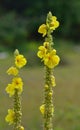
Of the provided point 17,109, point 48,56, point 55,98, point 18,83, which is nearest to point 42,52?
point 48,56

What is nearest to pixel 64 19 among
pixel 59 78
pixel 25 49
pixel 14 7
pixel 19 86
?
pixel 14 7

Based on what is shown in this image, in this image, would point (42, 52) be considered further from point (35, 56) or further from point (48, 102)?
point (35, 56)

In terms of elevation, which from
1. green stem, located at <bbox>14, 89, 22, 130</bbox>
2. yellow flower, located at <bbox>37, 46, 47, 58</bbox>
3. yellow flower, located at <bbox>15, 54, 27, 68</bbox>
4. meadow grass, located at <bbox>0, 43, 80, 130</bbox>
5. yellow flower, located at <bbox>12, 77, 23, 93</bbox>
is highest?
meadow grass, located at <bbox>0, 43, 80, 130</bbox>

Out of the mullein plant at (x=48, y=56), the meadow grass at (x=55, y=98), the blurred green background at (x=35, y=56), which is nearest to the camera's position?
the mullein plant at (x=48, y=56)

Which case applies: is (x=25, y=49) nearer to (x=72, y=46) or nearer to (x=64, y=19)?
(x=72, y=46)

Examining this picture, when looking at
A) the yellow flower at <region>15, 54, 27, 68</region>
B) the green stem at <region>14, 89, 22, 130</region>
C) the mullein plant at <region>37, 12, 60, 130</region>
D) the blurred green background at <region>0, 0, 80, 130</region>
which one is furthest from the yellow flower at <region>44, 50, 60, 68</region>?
the blurred green background at <region>0, 0, 80, 130</region>

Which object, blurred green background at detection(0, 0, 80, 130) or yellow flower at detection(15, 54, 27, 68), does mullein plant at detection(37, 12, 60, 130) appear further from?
blurred green background at detection(0, 0, 80, 130)

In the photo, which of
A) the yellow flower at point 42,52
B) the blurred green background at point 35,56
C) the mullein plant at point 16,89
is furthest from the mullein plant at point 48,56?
the blurred green background at point 35,56

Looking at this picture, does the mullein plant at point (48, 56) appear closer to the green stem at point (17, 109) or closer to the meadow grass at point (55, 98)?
the green stem at point (17, 109)
